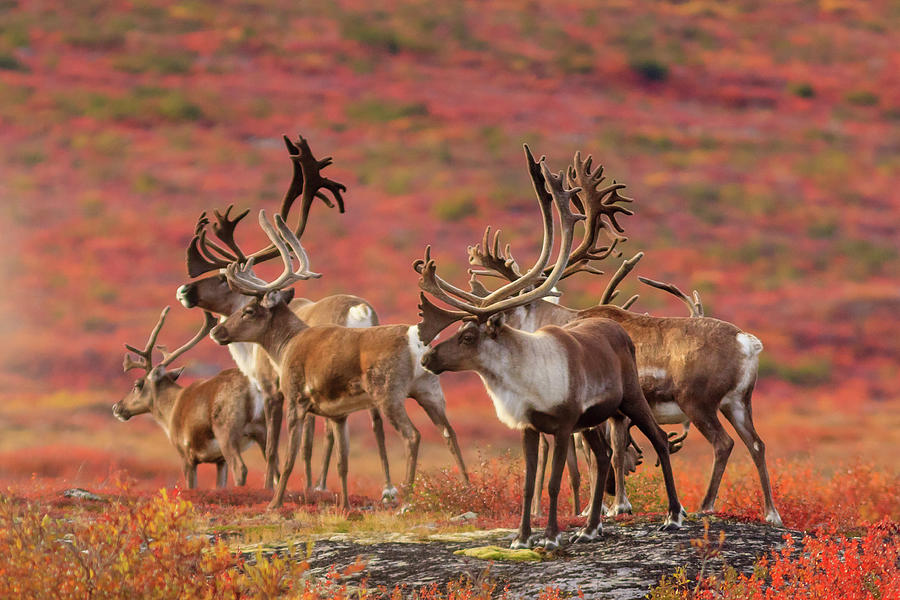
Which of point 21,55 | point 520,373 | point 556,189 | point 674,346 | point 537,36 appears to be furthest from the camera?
point 537,36

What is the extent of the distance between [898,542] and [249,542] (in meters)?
4.96

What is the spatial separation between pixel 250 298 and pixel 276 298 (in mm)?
1439

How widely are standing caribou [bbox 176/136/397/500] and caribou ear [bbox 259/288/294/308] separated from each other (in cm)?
109

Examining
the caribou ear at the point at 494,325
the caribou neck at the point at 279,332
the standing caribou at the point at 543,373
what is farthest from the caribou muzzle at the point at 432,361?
the caribou neck at the point at 279,332

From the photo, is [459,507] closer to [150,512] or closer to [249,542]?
[249,542]

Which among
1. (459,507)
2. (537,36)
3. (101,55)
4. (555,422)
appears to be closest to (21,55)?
(101,55)

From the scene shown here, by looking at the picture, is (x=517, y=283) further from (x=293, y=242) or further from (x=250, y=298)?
(x=250, y=298)

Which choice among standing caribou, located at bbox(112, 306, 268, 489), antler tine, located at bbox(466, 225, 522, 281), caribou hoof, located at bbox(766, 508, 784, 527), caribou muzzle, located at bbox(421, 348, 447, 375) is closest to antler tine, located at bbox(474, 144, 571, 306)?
caribou muzzle, located at bbox(421, 348, 447, 375)

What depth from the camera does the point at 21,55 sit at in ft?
131

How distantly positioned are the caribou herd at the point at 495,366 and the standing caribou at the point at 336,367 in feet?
0.05

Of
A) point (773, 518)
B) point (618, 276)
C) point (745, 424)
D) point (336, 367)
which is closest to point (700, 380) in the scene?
point (745, 424)

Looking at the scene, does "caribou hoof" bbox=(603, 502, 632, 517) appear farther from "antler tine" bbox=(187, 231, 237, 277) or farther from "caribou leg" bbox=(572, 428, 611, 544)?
"antler tine" bbox=(187, 231, 237, 277)

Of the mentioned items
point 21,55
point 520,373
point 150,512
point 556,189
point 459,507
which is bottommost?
point 459,507

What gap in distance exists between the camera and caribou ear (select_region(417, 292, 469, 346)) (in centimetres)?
952
